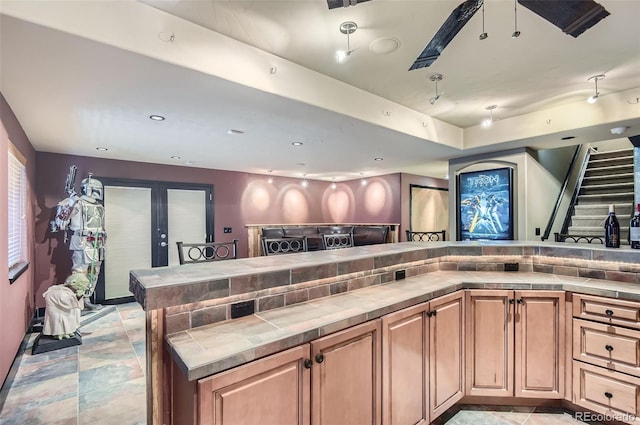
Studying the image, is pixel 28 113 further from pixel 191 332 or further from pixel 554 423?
pixel 554 423

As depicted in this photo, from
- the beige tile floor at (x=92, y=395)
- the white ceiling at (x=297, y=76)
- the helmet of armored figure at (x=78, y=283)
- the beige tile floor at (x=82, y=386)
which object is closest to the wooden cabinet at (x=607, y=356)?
the beige tile floor at (x=92, y=395)

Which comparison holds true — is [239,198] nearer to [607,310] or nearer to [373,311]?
[373,311]

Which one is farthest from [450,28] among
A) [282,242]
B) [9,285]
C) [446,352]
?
[9,285]

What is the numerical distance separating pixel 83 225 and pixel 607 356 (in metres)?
5.83

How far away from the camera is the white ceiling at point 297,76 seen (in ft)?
6.00

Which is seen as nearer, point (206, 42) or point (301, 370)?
point (301, 370)

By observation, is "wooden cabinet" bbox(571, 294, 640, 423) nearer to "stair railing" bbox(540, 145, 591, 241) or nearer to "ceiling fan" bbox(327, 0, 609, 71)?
"ceiling fan" bbox(327, 0, 609, 71)

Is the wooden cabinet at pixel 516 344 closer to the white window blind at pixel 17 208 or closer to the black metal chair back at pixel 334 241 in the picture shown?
the black metal chair back at pixel 334 241

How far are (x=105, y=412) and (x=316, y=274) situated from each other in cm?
201

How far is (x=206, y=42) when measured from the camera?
2.08 metres

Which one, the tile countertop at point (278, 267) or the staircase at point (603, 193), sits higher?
the staircase at point (603, 193)

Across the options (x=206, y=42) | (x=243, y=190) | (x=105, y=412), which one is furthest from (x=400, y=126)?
(x=243, y=190)

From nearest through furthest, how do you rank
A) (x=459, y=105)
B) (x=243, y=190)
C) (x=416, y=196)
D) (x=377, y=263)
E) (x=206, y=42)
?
(x=206, y=42), (x=377, y=263), (x=459, y=105), (x=243, y=190), (x=416, y=196)

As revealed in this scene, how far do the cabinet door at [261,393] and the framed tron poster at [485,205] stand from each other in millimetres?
4441
